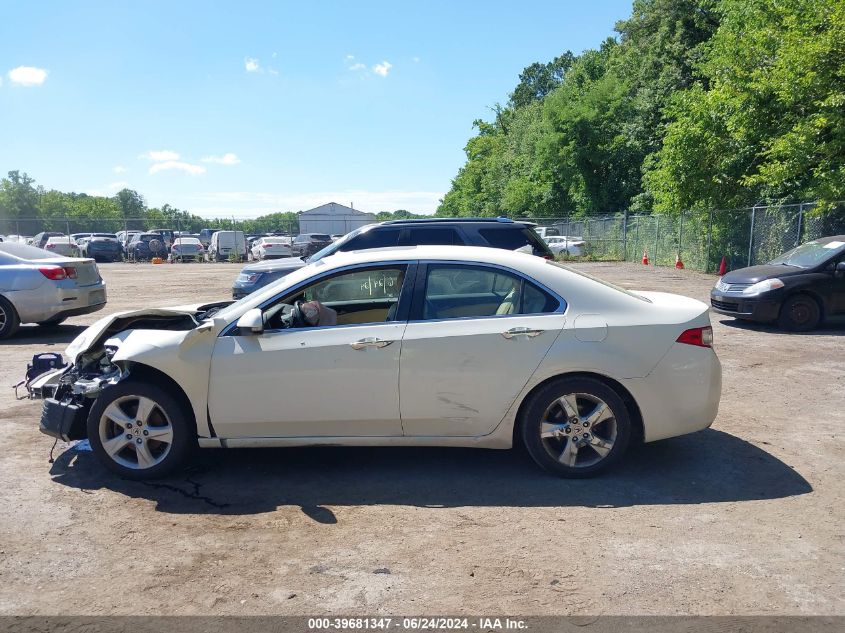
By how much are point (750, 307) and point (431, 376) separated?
840cm

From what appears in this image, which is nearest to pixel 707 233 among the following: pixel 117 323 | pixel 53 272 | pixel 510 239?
pixel 510 239

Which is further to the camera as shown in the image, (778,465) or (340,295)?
(340,295)

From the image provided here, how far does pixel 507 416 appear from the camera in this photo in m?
4.50

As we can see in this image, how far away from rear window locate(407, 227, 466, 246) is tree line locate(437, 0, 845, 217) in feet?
38.2

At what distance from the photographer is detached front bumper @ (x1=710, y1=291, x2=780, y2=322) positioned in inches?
425

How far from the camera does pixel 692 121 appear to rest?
72.7 feet

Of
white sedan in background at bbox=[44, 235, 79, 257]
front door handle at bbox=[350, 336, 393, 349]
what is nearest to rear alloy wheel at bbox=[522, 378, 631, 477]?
front door handle at bbox=[350, 336, 393, 349]

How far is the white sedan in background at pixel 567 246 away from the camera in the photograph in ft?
115

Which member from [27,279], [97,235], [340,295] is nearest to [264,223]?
[97,235]

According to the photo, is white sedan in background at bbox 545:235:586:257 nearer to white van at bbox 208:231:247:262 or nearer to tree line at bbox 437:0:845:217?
tree line at bbox 437:0:845:217

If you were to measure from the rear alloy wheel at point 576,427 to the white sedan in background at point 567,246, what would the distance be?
31.2m

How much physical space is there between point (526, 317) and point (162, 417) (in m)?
2.63

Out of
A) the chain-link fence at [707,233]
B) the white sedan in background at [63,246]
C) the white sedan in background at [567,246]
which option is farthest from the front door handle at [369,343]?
the white sedan in background at [63,246]

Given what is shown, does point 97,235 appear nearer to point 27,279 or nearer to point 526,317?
point 27,279
